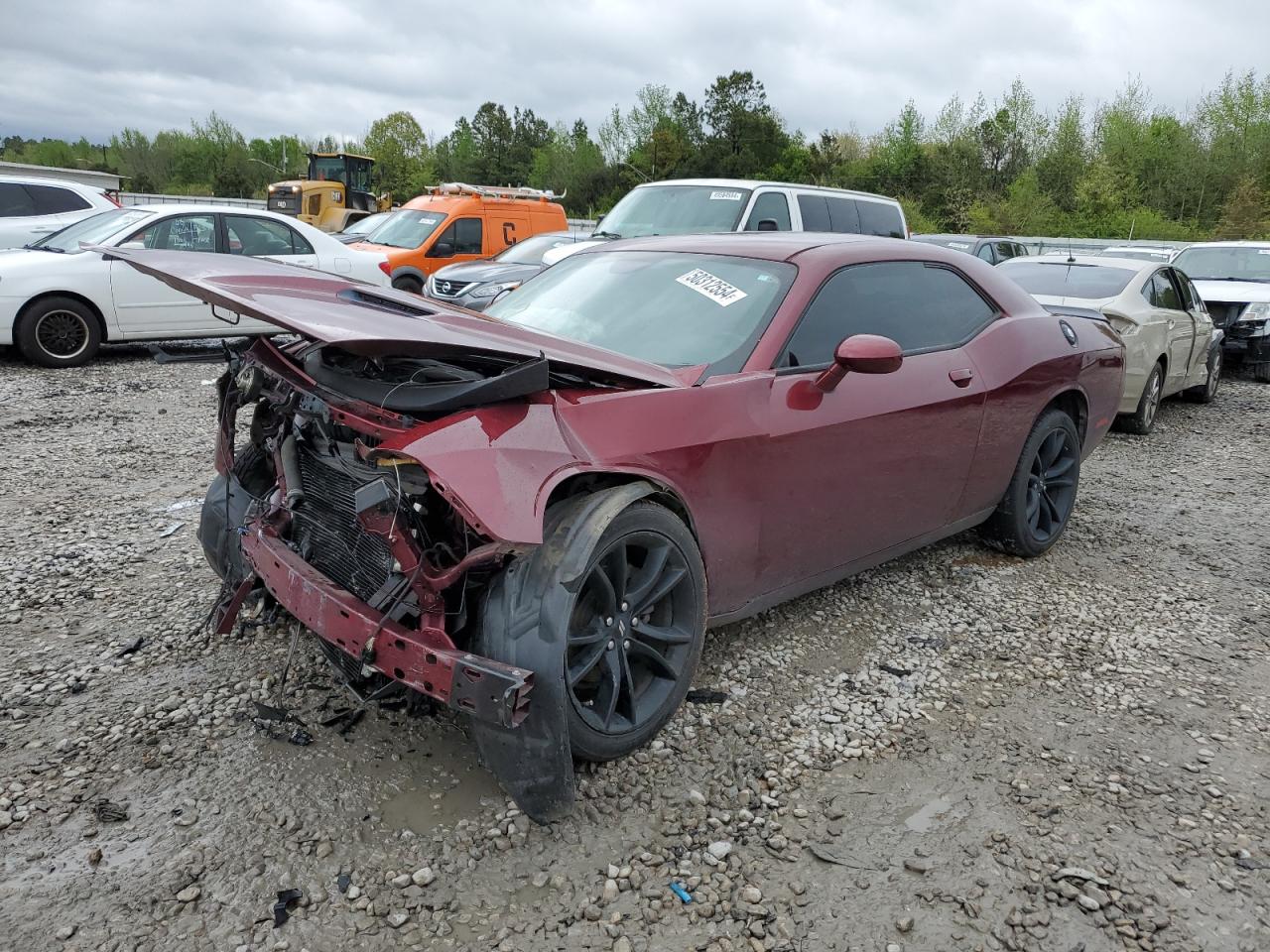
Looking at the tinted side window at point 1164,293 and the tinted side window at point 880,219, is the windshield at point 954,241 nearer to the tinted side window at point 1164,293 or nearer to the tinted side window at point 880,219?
the tinted side window at point 880,219

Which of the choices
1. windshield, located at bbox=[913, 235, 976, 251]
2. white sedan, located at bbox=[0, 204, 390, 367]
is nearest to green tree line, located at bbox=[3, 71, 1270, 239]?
windshield, located at bbox=[913, 235, 976, 251]

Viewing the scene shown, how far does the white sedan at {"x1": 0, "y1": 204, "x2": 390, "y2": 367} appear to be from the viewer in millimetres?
8602

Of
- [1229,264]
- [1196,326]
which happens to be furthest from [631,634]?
[1229,264]

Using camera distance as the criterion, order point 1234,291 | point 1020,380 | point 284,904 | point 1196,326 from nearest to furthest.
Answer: point 284,904, point 1020,380, point 1196,326, point 1234,291

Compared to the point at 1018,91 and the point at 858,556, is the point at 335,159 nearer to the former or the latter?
the point at 858,556

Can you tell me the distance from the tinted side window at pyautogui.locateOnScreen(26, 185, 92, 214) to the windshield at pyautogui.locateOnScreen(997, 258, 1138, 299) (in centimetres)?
1081

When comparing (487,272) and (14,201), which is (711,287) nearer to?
(487,272)

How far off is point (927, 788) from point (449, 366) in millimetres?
1929

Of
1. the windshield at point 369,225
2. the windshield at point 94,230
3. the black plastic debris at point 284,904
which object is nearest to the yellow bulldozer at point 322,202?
the windshield at point 369,225

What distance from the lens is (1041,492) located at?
15.6ft

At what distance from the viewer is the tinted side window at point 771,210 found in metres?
8.88

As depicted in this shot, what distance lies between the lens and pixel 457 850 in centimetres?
244

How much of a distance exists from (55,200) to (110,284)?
11.4ft

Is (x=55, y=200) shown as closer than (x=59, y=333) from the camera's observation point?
No
